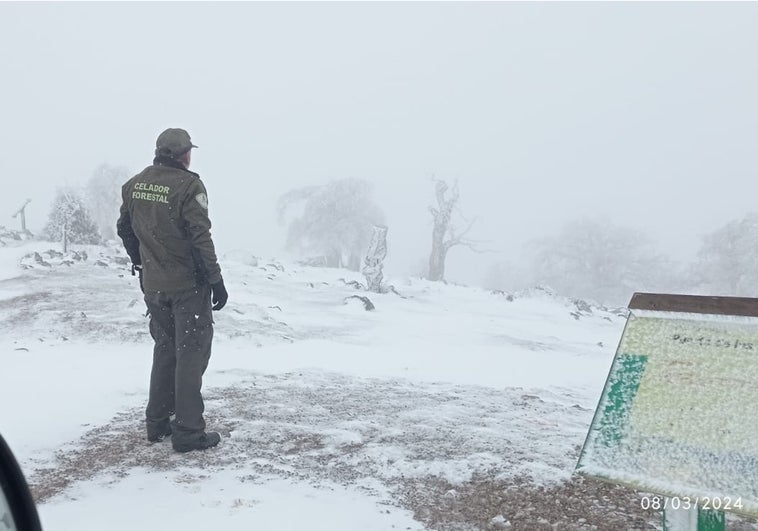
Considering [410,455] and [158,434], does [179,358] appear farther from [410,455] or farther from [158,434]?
[410,455]

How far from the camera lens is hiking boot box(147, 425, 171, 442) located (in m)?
4.01

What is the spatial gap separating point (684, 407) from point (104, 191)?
141 feet

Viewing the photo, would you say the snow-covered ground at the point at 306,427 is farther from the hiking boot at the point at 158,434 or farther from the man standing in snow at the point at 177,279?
the man standing in snow at the point at 177,279

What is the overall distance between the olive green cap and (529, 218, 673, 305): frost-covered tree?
44.7 meters

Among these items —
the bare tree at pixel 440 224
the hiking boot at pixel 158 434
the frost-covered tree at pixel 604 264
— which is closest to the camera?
the hiking boot at pixel 158 434

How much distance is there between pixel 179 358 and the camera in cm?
383

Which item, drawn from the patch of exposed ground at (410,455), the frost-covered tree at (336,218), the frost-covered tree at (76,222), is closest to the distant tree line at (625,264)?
the frost-covered tree at (336,218)

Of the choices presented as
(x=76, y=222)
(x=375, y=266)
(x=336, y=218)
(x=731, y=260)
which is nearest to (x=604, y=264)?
(x=731, y=260)

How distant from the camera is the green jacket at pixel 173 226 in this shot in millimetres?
3801

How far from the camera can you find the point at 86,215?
19562mm

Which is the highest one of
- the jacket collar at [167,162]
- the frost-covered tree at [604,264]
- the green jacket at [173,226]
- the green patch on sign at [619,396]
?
the jacket collar at [167,162]

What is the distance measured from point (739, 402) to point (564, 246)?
162ft

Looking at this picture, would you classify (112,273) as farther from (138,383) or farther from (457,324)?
(138,383)

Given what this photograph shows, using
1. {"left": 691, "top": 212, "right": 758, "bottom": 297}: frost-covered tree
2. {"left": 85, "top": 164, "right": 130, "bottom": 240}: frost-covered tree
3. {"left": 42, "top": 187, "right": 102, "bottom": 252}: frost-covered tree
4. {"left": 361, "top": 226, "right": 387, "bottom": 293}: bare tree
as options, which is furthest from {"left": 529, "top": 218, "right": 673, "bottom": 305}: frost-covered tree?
{"left": 42, "top": 187, "right": 102, "bottom": 252}: frost-covered tree
